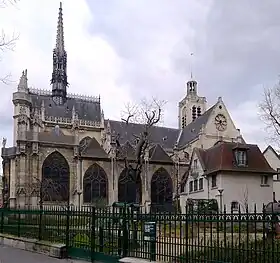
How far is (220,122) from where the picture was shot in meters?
69.2

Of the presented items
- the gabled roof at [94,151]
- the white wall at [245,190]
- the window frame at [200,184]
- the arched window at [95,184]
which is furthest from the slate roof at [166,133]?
the white wall at [245,190]

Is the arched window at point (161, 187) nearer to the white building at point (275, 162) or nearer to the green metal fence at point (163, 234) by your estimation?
the white building at point (275, 162)

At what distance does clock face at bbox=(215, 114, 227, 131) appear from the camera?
225 feet

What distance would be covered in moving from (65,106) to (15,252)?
55.5m

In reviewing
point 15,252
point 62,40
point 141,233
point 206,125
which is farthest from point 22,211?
point 62,40

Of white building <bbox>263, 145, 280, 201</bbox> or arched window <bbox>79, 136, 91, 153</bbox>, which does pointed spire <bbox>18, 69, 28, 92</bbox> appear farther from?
white building <bbox>263, 145, 280, 201</bbox>

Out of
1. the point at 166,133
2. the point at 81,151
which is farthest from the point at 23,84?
the point at 166,133

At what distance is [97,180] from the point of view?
188ft

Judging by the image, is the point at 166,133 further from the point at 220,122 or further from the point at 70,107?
the point at 70,107

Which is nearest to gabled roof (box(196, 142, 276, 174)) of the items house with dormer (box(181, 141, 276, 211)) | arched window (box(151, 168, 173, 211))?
house with dormer (box(181, 141, 276, 211))

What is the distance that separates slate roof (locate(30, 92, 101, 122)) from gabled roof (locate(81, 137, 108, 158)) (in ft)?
30.0

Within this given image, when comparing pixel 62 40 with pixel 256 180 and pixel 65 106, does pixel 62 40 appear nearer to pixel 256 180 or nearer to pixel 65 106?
pixel 65 106

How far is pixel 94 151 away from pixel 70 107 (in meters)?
13.5

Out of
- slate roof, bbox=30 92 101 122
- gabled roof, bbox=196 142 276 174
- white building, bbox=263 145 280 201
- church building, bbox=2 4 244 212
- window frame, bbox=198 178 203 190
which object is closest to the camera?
gabled roof, bbox=196 142 276 174
